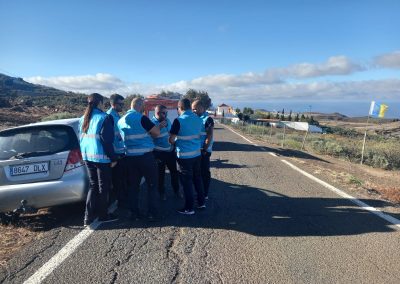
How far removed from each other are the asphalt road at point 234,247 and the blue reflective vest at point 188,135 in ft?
3.36

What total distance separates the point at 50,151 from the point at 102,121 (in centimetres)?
95

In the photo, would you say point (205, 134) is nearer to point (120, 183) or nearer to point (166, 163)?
point (166, 163)

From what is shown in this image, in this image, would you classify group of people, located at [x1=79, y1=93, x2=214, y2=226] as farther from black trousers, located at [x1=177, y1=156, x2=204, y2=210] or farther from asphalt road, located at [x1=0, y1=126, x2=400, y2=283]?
asphalt road, located at [x1=0, y1=126, x2=400, y2=283]

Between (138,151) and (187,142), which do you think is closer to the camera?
(138,151)

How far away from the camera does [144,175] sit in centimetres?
598

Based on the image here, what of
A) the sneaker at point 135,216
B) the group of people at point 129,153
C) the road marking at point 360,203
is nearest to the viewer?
the group of people at point 129,153

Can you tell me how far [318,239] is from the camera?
517 centimetres

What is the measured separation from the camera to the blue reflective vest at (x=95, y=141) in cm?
553

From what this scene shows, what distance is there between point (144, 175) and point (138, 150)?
0.42 metres

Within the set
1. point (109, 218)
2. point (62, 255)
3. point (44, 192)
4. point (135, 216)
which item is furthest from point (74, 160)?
point (62, 255)

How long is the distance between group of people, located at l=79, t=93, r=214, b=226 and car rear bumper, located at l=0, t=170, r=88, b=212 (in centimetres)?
22

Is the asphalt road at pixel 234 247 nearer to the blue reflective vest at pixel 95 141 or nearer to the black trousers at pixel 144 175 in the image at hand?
the black trousers at pixel 144 175

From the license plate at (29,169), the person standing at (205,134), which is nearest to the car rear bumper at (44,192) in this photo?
the license plate at (29,169)

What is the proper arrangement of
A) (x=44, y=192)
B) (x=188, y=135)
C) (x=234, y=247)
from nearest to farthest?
(x=234, y=247), (x=44, y=192), (x=188, y=135)
